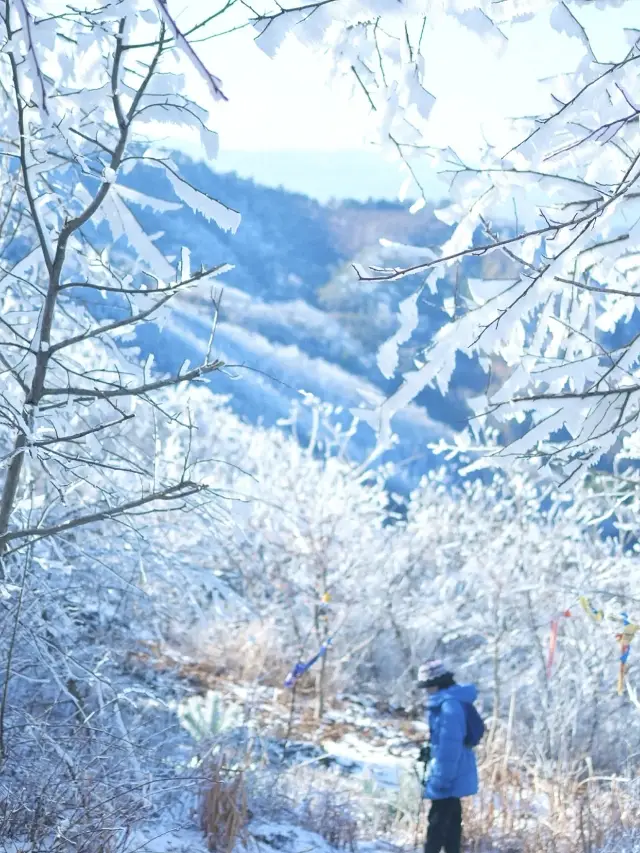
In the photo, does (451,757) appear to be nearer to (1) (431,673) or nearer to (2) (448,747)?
(2) (448,747)

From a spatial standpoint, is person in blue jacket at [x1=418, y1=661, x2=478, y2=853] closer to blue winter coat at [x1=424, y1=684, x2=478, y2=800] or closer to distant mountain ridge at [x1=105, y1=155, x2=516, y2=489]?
blue winter coat at [x1=424, y1=684, x2=478, y2=800]

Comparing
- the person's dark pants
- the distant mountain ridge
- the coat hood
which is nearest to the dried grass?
the person's dark pants

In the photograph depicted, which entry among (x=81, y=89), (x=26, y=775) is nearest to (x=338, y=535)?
(x=26, y=775)

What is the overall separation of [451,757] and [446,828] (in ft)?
Result: 1.30

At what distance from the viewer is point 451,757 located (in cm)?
454

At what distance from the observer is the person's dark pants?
4508mm

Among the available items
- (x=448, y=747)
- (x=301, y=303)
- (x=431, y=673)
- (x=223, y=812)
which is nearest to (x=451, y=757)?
(x=448, y=747)

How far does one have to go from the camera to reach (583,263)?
10.2 feet

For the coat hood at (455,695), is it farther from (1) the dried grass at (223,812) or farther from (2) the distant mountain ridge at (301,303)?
(2) the distant mountain ridge at (301,303)

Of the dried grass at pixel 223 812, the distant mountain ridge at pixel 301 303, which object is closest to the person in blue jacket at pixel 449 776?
the dried grass at pixel 223 812

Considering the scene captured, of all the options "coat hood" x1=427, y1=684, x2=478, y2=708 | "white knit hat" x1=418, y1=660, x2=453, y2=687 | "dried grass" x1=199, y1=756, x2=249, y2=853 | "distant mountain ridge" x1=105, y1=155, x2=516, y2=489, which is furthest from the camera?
"distant mountain ridge" x1=105, y1=155, x2=516, y2=489

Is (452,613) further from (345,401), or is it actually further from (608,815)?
(345,401)

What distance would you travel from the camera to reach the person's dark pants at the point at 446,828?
4.51 m

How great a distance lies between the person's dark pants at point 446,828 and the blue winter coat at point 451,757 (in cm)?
7
